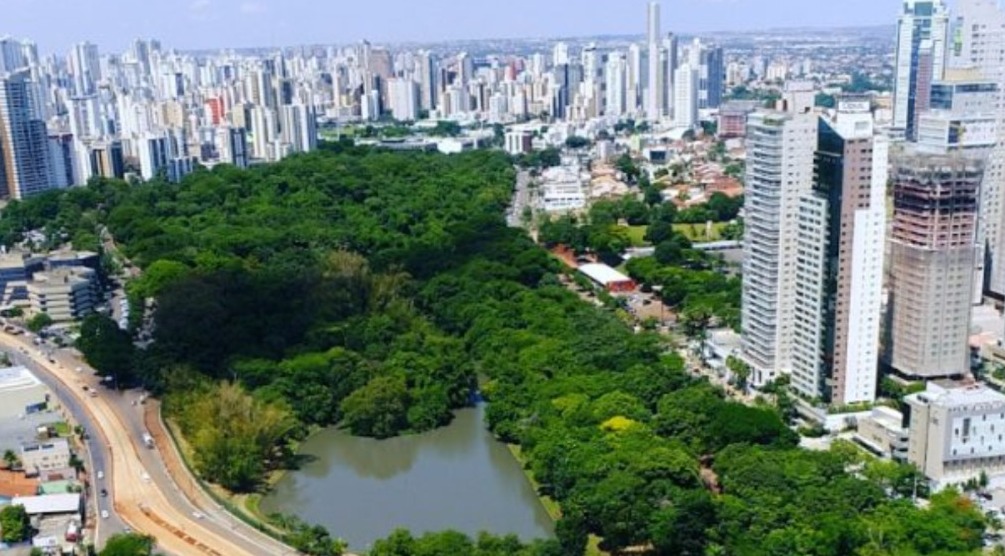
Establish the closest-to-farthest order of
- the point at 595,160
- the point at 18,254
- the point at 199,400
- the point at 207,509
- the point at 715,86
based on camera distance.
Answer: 1. the point at 207,509
2. the point at 199,400
3. the point at 18,254
4. the point at 595,160
5. the point at 715,86

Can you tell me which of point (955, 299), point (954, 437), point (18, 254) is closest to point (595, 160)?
point (18, 254)

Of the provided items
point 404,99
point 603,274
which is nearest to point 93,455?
point 603,274

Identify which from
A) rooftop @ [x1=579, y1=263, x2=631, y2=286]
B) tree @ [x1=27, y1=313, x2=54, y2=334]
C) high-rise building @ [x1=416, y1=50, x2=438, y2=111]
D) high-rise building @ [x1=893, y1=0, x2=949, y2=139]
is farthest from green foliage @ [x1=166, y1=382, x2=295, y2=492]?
high-rise building @ [x1=416, y1=50, x2=438, y2=111]

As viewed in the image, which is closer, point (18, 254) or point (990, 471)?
point (990, 471)

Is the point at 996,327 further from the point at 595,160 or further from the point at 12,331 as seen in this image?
→ the point at 595,160

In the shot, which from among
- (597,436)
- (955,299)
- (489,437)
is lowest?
(489,437)

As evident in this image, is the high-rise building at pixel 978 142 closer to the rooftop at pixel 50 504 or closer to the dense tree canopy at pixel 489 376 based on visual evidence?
the dense tree canopy at pixel 489 376

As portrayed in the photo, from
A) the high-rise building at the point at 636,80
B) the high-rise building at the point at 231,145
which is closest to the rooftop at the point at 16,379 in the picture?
the high-rise building at the point at 231,145

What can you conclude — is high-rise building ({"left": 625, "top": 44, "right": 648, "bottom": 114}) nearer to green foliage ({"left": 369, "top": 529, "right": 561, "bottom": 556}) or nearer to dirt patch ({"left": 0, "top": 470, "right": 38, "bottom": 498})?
dirt patch ({"left": 0, "top": 470, "right": 38, "bottom": 498})

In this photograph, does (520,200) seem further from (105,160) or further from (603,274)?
(105,160)
